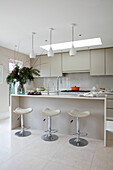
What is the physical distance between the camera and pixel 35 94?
9.95 feet

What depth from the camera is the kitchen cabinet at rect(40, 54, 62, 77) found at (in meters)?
5.32

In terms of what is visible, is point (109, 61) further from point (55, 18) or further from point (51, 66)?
point (55, 18)

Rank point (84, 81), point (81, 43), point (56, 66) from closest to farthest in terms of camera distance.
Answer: point (81, 43), point (84, 81), point (56, 66)

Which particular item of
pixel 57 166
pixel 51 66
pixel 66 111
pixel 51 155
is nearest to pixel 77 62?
pixel 51 66

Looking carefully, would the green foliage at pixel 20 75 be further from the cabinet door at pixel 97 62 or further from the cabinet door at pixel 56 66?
the cabinet door at pixel 97 62

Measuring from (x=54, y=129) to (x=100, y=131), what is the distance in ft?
3.44

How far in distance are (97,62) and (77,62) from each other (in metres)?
0.75

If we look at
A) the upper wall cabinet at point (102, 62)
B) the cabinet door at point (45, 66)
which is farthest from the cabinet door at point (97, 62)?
the cabinet door at point (45, 66)

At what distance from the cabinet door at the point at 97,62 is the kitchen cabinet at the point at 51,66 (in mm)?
1319

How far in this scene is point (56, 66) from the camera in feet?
17.6

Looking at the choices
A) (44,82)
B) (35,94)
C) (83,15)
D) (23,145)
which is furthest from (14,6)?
(44,82)

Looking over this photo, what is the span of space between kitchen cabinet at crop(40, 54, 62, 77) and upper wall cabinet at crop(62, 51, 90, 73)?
23cm

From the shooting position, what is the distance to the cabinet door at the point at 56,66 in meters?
5.30

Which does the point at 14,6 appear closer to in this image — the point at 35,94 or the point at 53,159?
the point at 35,94
